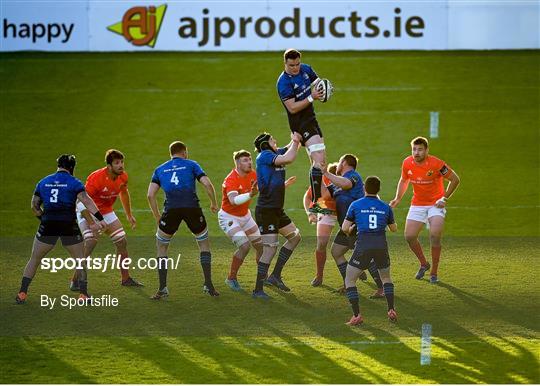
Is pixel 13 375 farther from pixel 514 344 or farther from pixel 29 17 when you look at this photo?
pixel 29 17

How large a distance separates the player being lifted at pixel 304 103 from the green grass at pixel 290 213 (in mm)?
1962

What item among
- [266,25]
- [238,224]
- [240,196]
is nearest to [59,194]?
[240,196]

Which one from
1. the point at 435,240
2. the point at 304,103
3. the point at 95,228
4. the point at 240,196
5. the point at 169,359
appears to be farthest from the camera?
the point at 435,240

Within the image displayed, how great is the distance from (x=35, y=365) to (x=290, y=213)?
12.1m

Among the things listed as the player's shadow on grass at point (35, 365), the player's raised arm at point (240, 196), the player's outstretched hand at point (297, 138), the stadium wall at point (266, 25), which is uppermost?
the stadium wall at point (266, 25)

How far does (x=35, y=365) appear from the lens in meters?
13.5

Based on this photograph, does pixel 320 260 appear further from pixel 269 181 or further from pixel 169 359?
pixel 169 359

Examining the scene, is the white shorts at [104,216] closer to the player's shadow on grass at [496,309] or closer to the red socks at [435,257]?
the red socks at [435,257]

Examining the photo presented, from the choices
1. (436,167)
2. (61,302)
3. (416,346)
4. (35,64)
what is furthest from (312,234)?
(35,64)

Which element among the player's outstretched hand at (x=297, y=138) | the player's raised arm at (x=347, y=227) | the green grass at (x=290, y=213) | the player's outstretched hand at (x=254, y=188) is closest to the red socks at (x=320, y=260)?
the green grass at (x=290, y=213)

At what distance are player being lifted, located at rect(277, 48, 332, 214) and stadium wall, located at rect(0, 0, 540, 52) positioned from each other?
2060cm

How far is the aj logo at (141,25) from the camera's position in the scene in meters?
37.5

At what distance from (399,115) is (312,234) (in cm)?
1030

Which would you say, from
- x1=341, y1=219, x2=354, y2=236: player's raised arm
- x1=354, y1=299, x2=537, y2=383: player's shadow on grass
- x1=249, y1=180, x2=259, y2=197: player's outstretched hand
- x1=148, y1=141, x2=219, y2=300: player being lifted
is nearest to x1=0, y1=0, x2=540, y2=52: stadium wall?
x1=249, y1=180, x2=259, y2=197: player's outstretched hand
